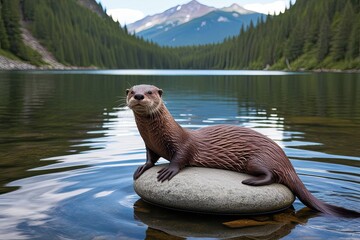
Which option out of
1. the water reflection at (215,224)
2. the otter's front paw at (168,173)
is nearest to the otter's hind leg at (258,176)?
the water reflection at (215,224)

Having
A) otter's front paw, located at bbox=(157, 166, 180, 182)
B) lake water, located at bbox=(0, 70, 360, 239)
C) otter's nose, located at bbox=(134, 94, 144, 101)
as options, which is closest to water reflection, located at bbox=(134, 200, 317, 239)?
lake water, located at bbox=(0, 70, 360, 239)

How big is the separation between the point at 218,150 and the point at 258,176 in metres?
0.86

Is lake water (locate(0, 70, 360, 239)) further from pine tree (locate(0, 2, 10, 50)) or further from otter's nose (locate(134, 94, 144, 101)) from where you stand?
pine tree (locate(0, 2, 10, 50))

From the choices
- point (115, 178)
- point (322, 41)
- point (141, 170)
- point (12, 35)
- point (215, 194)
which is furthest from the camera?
point (322, 41)

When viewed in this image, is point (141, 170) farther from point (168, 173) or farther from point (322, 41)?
point (322, 41)

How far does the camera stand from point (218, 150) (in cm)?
892

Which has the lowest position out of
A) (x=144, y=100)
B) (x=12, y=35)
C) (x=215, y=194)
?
(x=215, y=194)

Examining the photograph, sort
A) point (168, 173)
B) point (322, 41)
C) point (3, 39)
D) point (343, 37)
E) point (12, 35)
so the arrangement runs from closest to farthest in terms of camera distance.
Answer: point (168, 173) < point (343, 37) < point (3, 39) < point (12, 35) < point (322, 41)

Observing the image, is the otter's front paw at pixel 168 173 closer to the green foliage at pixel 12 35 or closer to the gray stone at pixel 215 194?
the gray stone at pixel 215 194

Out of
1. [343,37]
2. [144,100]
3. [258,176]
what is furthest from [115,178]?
[343,37]

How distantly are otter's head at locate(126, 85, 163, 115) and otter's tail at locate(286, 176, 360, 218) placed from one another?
110 inches

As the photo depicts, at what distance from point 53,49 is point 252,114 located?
157118 mm

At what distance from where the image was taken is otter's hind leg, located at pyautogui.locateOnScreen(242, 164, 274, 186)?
8.36m

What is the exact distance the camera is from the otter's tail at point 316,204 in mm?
7976
